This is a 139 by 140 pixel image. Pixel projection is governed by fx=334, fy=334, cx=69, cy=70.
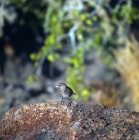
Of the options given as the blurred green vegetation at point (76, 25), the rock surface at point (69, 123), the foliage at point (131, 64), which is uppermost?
the blurred green vegetation at point (76, 25)

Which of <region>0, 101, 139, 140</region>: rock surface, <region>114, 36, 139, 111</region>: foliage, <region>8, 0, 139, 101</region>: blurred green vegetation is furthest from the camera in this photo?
<region>114, 36, 139, 111</region>: foliage

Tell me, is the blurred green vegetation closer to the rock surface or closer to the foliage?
the foliage

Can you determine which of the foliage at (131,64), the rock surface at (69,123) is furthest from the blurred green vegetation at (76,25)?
the rock surface at (69,123)

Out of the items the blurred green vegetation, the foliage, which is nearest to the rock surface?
the blurred green vegetation

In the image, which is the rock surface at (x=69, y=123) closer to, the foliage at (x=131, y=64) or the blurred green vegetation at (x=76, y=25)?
the blurred green vegetation at (x=76, y=25)

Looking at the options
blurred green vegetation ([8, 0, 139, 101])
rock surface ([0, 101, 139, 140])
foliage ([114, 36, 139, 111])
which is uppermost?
blurred green vegetation ([8, 0, 139, 101])

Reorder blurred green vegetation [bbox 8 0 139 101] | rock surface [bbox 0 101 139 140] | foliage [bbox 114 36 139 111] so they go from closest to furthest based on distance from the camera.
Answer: rock surface [bbox 0 101 139 140]
blurred green vegetation [bbox 8 0 139 101]
foliage [bbox 114 36 139 111]

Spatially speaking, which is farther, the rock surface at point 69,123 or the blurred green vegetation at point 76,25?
the blurred green vegetation at point 76,25
